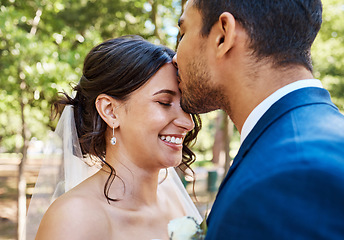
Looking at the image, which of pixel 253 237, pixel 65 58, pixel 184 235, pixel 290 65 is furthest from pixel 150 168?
pixel 65 58

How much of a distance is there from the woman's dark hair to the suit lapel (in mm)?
1412

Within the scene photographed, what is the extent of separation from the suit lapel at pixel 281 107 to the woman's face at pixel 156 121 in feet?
4.02

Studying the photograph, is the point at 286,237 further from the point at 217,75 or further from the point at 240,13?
the point at 240,13

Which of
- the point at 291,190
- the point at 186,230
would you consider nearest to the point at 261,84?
the point at 291,190

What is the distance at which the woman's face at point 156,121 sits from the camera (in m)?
2.83

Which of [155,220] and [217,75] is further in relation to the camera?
[155,220]

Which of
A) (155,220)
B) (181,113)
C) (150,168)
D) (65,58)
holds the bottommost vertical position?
(155,220)

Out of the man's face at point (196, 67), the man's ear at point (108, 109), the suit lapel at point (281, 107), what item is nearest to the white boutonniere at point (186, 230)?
the suit lapel at point (281, 107)

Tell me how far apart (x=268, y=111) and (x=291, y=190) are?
1.57 feet

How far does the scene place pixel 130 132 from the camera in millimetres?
2910

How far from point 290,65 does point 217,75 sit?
350 mm

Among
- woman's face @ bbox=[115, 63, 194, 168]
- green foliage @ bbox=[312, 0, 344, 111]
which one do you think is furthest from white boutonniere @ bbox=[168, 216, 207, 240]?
green foliage @ bbox=[312, 0, 344, 111]

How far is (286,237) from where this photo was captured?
3.95ft

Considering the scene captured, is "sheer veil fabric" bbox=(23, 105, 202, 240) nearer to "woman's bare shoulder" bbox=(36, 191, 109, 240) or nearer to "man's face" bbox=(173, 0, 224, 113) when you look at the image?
"woman's bare shoulder" bbox=(36, 191, 109, 240)
